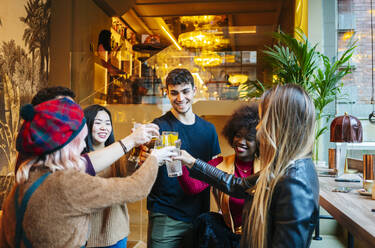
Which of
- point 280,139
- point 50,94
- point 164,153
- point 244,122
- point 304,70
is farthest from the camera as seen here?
point 304,70

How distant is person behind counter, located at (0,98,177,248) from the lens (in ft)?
3.60

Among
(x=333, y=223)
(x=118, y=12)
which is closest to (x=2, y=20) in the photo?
(x=118, y=12)

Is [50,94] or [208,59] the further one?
[208,59]

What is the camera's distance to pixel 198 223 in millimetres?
1680

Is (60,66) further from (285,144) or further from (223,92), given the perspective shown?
(285,144)

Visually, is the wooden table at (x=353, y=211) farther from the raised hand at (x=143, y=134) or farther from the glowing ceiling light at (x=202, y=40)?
the glowing ceiling light at (x=202, y=40)

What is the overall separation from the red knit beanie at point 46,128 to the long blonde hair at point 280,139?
66 centimetres

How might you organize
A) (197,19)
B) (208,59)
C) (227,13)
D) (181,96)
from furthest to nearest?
(197,19) → (227,13) → (208,59) → (181,96)

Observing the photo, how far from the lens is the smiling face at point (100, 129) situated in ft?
6.56

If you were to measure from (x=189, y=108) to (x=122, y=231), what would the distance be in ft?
2.83

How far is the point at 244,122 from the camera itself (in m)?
1.92

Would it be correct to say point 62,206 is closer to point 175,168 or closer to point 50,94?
point 50,94

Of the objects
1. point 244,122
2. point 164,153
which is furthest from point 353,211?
point 164,153

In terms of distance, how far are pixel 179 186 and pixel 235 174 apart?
1.23 ft
